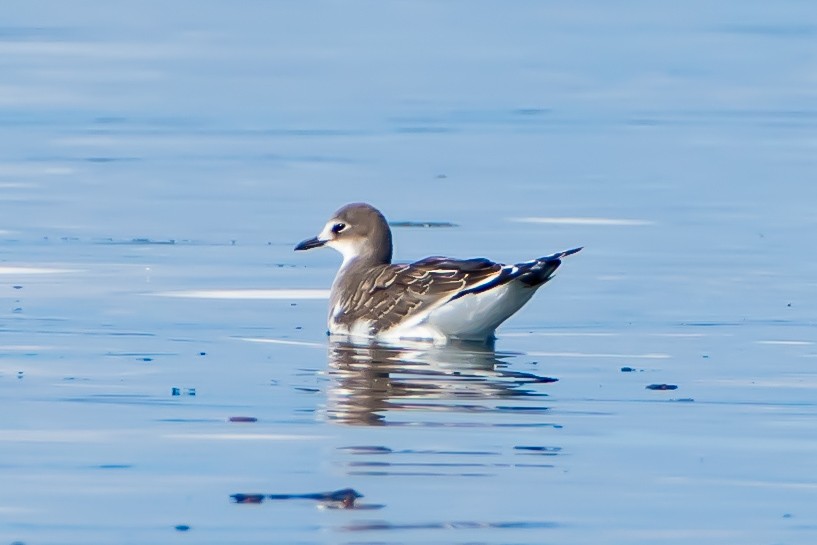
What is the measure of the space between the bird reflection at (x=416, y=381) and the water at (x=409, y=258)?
0.04m

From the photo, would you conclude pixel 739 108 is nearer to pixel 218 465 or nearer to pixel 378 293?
pixel 378 293

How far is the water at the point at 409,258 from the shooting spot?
8547 mm

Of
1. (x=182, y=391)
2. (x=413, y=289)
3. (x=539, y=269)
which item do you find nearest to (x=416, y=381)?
(x=182, y=391)

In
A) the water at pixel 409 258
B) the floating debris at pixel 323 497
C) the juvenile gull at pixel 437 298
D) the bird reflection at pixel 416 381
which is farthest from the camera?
the juvenile gull at pixel 437 298

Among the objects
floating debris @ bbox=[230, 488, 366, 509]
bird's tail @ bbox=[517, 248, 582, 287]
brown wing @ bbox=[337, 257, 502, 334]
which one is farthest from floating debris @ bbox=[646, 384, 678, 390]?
floating debris @ bbox=[230, 488, 366, 509]

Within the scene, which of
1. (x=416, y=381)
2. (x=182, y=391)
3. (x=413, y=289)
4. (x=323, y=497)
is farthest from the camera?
(x=413, y=289)

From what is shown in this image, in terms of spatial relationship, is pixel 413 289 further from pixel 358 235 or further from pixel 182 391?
pixel 182 391

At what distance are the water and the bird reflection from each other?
0.04 meters

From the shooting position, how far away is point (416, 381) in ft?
37.6

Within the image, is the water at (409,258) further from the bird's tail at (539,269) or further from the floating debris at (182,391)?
the bird's tail at (539,269)

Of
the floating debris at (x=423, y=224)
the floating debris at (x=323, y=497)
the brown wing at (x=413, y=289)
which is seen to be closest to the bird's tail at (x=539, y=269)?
the brown wing at (x=413, y=289)

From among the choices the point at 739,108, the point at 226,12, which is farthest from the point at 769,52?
the point at 226,12

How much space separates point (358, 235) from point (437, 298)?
179 centimetres

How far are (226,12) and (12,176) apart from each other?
78.4 feet
